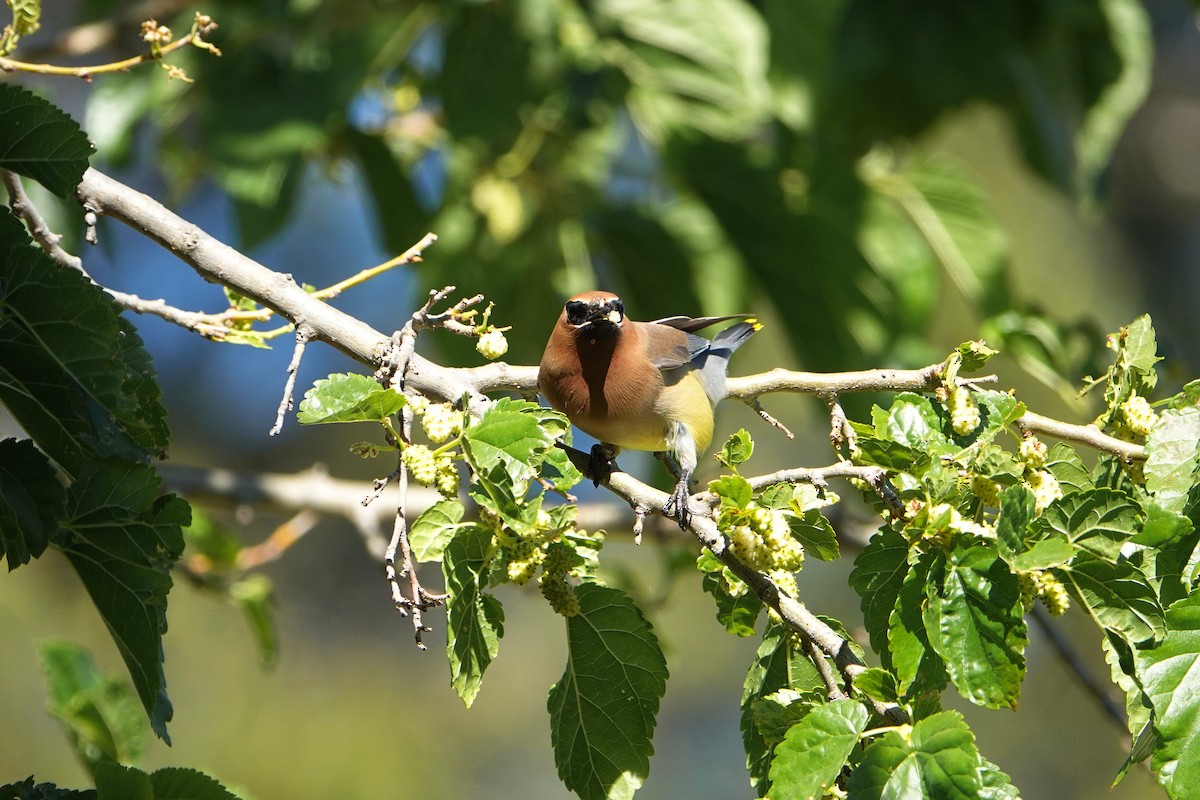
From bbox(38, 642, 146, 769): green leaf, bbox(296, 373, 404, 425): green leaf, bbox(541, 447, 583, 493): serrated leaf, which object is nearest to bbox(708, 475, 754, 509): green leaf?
bbox(541, 447, 583, 493): serrated leaf

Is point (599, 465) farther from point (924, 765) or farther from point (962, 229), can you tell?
point (962, 229)

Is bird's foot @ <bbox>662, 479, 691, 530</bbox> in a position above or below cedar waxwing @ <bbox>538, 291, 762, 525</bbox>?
below

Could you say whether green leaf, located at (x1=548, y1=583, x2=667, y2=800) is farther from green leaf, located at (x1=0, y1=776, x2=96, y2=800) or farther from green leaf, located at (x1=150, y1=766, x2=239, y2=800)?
green leaf, located at (x1=0, y1=776, x2=96, y2=800)

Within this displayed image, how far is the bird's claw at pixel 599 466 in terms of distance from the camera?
90.4 inches

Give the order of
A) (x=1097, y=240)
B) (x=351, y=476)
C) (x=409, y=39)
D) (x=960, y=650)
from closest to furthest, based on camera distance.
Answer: (x=960, y=650) → (x=409, y=39) → (x=351, y=476) → (x=1097, y=240)

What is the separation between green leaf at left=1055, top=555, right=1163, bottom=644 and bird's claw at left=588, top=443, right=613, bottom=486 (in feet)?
2.80

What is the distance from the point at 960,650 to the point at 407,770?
950cm

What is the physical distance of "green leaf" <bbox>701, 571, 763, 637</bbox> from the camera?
2100 millimetres

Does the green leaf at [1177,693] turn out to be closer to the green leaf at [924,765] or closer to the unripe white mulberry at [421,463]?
the green leaf at [924,765]

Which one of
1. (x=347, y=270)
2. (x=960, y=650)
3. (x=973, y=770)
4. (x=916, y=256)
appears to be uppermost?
(x=347, y=270)

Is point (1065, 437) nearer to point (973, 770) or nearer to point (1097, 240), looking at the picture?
point (973, 770)

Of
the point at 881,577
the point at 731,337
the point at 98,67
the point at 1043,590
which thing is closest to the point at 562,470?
the point at 881,577

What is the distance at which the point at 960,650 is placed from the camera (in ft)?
6.15

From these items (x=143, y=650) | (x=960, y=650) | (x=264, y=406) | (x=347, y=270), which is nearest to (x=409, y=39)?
(x=143, y=650)
